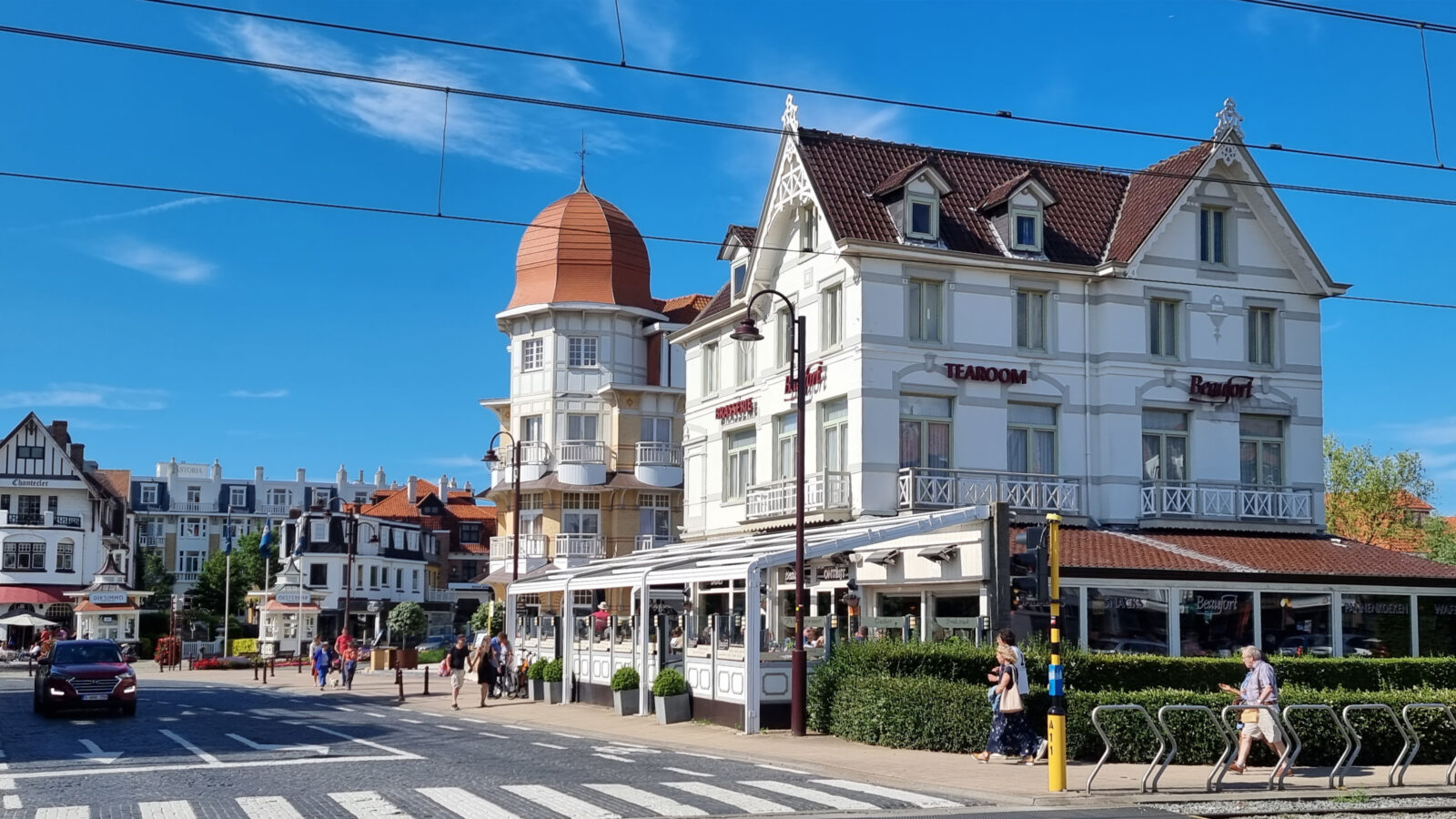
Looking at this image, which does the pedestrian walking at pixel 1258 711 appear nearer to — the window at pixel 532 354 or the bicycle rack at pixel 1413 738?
the bicycle rack at pixel 1413 738

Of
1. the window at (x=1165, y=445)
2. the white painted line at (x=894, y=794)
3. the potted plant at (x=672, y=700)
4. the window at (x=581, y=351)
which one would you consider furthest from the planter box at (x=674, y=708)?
the window at (x=581, y=351)

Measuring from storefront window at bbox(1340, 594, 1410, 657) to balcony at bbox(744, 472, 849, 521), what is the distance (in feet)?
33.5

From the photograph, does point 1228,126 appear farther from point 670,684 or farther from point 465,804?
point 465,804

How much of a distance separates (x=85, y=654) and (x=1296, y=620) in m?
23.9

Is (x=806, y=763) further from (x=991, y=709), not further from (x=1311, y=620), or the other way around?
(x=1311, y=620)

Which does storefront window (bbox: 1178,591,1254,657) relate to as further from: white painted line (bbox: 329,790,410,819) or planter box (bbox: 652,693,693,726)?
white painted line (bbox: 329,790,410,819)

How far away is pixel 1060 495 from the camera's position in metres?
32.5

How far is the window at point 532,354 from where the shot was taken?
5566 centimetres

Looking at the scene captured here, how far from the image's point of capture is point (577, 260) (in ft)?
183

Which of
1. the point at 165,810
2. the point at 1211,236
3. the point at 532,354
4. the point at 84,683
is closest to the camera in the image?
the point at 165,810

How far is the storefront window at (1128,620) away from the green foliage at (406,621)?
4797cm

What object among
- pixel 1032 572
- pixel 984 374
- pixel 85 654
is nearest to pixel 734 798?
pixel 1032 572

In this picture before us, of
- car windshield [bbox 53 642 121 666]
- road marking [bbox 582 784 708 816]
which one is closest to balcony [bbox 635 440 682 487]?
car windshield [bbox 53 642 121 666]

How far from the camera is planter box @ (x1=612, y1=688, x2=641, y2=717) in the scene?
28.0 meters
